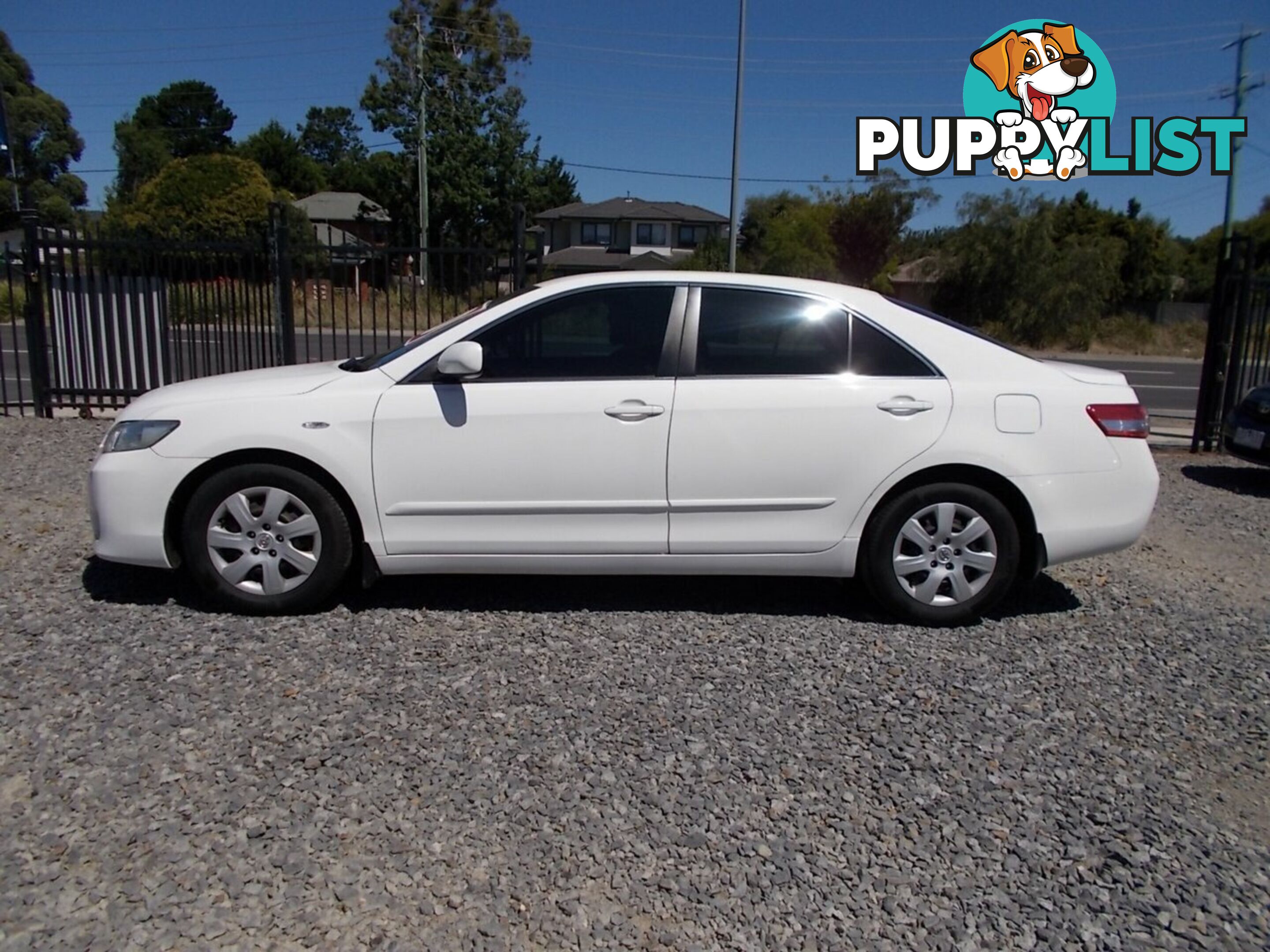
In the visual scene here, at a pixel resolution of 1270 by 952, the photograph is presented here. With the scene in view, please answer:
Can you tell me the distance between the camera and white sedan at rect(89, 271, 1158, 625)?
4.51 metres

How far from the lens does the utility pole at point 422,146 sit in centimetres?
3722

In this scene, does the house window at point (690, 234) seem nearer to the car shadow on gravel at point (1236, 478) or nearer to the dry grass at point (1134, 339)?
the dry grass at point (1134, 339)

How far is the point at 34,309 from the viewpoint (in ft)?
32.6

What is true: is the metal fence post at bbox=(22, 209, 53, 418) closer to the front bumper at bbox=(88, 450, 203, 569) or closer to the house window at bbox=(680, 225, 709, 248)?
the front bumper at bbox=(88, 450, 203, 569)

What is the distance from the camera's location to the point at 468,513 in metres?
4.55

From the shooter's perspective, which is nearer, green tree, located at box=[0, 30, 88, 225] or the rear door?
the rear door

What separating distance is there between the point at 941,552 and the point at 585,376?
184 centimetres

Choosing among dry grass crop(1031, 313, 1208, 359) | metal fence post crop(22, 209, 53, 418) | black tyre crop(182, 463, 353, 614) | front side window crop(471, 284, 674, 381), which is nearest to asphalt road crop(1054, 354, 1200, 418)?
dry grass crop(1031, 313, 1208, 359)

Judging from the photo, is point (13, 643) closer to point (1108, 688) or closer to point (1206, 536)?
point (1108, 688)

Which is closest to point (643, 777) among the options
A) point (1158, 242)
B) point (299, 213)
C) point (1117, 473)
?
point (1117, 473)

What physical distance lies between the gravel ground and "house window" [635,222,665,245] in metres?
56.6

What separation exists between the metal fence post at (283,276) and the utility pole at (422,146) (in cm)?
2530

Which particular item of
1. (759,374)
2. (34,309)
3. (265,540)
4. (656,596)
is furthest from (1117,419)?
(34,309)

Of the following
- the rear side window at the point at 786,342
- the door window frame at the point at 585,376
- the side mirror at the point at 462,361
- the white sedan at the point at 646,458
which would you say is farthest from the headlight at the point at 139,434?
the rear side window at the point at 786,342
